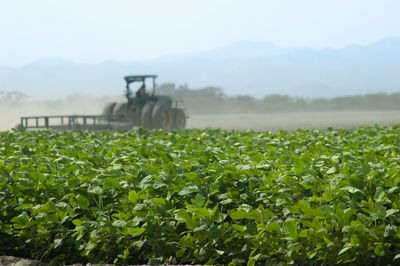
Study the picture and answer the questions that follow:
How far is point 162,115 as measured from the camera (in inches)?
788

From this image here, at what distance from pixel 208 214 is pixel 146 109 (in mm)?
16941

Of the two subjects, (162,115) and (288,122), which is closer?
(162,115)

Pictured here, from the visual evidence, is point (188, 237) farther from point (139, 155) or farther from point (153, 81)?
point (153, 81)

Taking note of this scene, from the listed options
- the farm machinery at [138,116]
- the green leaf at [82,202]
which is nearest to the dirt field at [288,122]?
the farm machinery at [138,116]

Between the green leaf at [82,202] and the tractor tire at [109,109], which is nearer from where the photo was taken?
the green leaf at [82,202]

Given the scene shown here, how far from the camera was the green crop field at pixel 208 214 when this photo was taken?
320 cm

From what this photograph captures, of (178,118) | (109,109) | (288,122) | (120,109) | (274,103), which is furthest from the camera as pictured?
(274,103)

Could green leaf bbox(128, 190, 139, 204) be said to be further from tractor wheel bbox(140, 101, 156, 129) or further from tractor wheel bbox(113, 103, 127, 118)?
tractor wheel bbox(113, 103, 127, 118)

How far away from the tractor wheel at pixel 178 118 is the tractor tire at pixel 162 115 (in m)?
0.40

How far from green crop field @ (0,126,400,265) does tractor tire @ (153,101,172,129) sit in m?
14.8

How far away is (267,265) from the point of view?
3295 mm

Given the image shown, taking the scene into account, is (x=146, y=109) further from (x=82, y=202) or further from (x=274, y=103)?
(x=274, y=103)

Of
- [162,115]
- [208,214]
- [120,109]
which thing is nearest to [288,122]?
[120,109]

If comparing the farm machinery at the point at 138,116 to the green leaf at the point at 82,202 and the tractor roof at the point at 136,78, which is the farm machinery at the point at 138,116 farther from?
the green leaf at the point at 82,202
